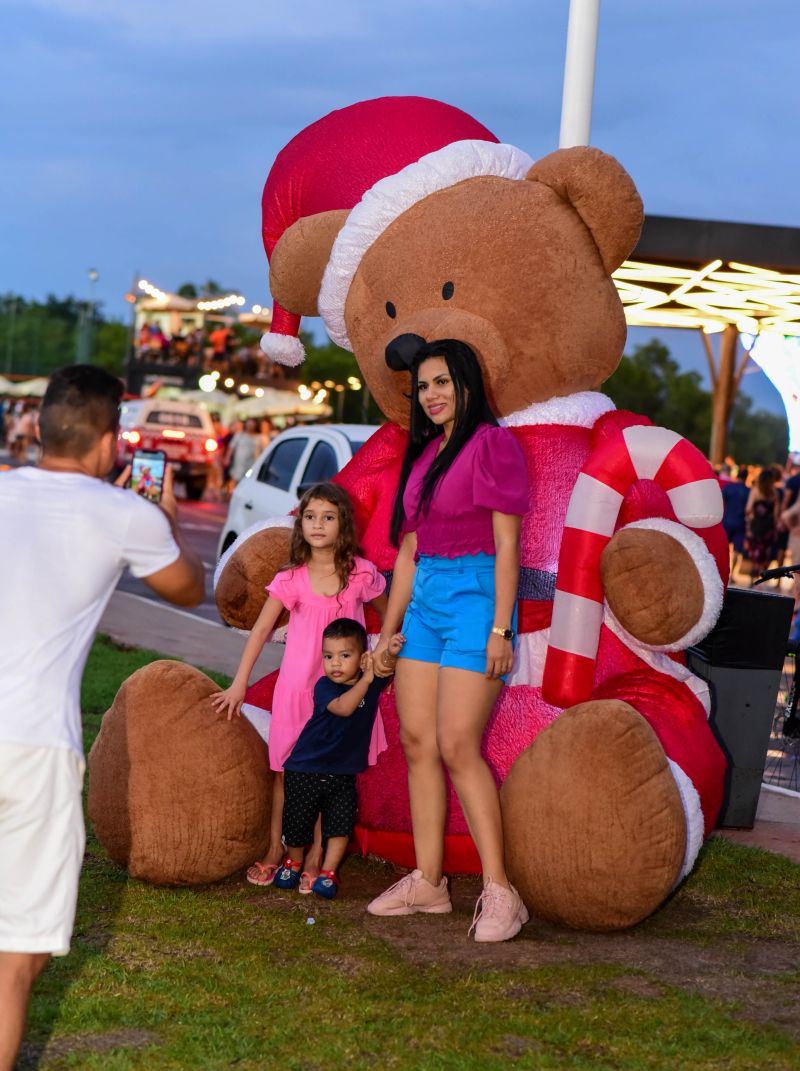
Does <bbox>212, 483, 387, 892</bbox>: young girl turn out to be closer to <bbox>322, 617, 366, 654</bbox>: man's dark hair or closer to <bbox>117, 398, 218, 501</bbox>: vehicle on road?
<bbox>322, 617, 366, 654</bbox>: man's dark hair

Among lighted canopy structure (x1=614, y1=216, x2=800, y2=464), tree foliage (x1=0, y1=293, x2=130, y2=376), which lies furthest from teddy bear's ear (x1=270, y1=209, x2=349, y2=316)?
tree foliage (x1=0, y1=293, x2=130, y2=376)

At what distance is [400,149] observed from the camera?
5691 millimetres

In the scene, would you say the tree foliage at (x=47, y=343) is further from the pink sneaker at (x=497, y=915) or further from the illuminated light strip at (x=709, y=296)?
the pink sneaker at (x=497, y=915)

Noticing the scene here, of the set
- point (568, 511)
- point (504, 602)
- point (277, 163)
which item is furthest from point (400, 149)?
point (504, 602)

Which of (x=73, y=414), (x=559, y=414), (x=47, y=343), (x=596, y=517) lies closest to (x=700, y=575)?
(x=596, y=517)

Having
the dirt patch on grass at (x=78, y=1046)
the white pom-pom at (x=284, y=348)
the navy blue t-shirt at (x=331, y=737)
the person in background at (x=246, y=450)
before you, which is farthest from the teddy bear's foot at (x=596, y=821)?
the person in background at (x=246, y=450)

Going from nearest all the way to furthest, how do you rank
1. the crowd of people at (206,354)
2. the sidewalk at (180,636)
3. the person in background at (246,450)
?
the sidewalk at (180,636), the person in background at (246,450), the crowd of people at (206,354)

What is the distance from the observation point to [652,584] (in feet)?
15.4

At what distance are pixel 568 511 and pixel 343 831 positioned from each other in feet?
4.41

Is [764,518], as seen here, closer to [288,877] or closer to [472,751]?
[288,877]

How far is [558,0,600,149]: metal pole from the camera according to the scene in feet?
26.3

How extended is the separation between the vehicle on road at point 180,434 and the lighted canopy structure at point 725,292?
9695 millimetres

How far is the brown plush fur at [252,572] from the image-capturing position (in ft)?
17.9

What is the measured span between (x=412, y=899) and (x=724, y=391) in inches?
822
